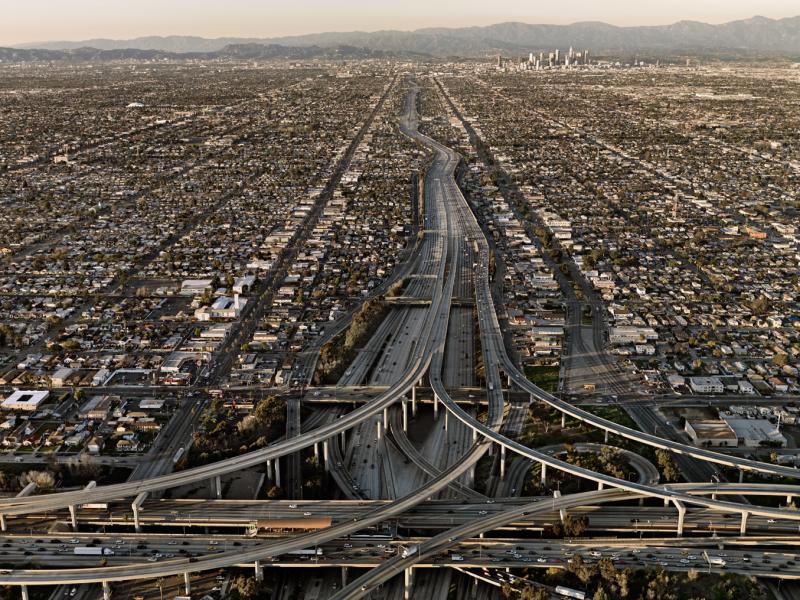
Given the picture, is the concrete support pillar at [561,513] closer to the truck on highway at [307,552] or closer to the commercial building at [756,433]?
the truck on highway at [307,552]

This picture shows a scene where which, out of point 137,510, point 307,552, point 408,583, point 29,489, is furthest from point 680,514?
point 29,489

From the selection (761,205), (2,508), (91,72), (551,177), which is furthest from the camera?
(91,72)

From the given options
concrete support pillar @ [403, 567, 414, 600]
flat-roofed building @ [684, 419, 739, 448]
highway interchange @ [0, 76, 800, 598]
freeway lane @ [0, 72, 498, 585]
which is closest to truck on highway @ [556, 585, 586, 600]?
highway interchange @ [0, 76, 800, 598]

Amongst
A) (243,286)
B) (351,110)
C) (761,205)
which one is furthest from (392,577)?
(351,110)

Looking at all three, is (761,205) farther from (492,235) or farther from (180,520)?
(180,520)

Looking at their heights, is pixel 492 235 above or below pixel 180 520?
above

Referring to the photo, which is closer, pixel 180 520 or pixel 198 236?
pixel 180 520

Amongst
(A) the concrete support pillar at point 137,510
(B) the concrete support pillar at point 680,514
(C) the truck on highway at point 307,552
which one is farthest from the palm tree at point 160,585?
(B) the concrete support pillar at point 680,514

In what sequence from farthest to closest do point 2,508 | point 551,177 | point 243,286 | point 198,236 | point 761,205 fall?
point 551,177 → point 761,205 → point 198,236 → point 243,286 → point 2,508
